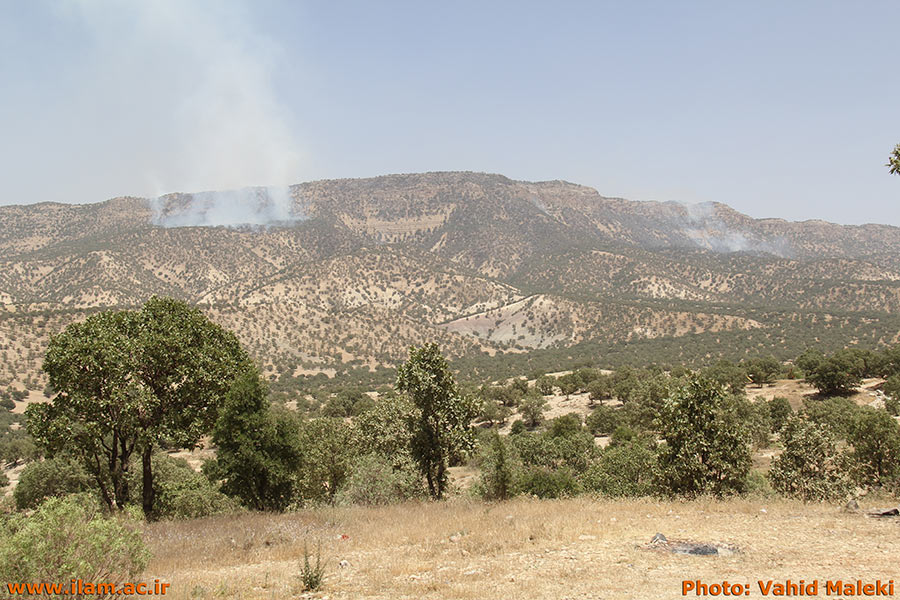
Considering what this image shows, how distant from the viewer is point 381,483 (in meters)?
20.2

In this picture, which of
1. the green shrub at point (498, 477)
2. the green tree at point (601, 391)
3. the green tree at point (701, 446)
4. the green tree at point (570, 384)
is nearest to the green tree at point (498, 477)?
the green shrub at point (498, 477)

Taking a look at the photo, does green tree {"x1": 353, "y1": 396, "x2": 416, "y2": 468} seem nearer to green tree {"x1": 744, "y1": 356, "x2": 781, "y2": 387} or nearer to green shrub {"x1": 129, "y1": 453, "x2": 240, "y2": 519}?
green shrub {"x1": 129, "y1": 453, "x2": 240, "y2": 519}

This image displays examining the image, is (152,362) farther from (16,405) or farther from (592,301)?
(592,301)

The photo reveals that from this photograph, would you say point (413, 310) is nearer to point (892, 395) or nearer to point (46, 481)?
point (892, 395)

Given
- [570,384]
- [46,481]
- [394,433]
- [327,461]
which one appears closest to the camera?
[394,433]

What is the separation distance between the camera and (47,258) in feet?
581

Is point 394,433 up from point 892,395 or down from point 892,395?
up

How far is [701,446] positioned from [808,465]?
5.71 m

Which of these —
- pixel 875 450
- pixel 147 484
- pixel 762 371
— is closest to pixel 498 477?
pixel 147 484

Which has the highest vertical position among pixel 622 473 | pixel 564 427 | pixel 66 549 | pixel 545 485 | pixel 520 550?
pixel 66 549

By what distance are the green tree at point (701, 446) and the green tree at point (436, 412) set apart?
755cm

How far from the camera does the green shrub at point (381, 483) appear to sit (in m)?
20.1

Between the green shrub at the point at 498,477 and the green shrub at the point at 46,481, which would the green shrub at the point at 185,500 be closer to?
the green shrub at the point at 498,477

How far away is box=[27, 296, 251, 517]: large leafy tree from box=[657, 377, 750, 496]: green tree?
16799 mm
